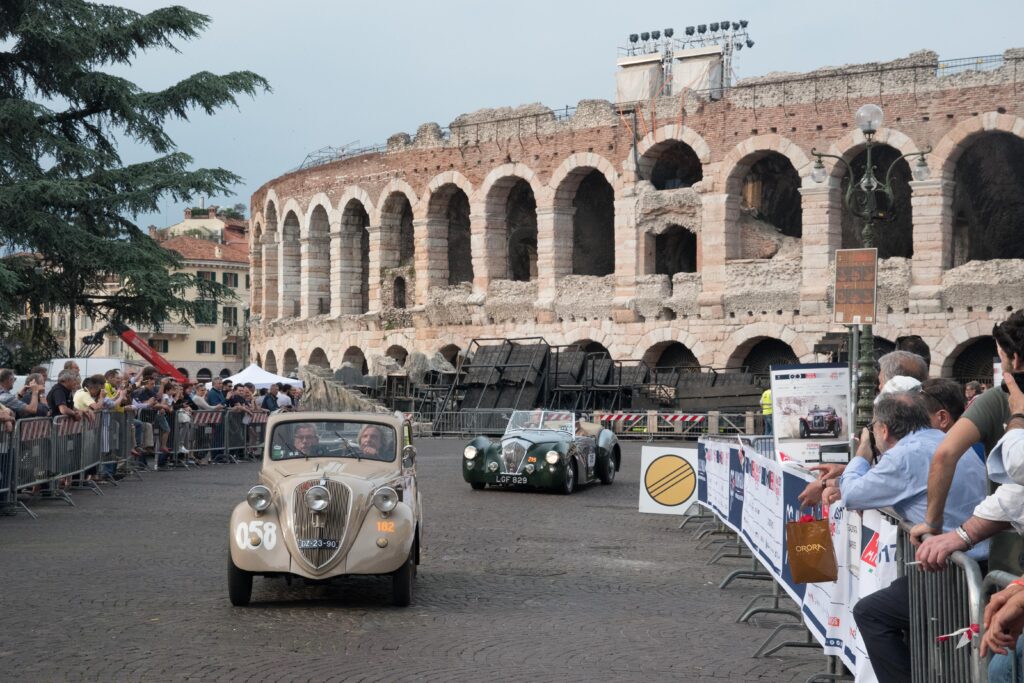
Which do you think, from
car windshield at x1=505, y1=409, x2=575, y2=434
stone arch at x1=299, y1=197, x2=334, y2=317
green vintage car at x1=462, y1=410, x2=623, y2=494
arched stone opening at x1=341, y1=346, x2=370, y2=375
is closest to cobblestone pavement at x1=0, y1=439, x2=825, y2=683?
green vintage car at x1=462, y1=410, x2=623, y2=494

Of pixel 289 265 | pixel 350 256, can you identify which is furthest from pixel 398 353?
pixel 289 265

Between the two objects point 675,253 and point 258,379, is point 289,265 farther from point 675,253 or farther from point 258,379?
point 675,253

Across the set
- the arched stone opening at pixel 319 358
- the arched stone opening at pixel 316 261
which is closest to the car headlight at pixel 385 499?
the arched stone opening at pixel 319 358

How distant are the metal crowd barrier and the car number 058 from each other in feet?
17.0

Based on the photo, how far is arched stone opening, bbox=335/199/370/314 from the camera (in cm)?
5297

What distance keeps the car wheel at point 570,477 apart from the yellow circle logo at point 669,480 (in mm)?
3517

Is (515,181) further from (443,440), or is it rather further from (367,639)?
(367,639)

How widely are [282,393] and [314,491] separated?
84.4 feet

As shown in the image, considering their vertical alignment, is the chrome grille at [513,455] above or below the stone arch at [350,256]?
below

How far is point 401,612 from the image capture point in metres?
9.45

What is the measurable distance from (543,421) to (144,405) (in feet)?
23.6

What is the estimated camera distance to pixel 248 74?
96.4 ft

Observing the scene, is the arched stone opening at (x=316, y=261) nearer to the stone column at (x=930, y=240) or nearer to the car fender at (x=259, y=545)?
the stone column at (x=930, y=240)

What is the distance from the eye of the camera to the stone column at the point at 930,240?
37438 millimetres
